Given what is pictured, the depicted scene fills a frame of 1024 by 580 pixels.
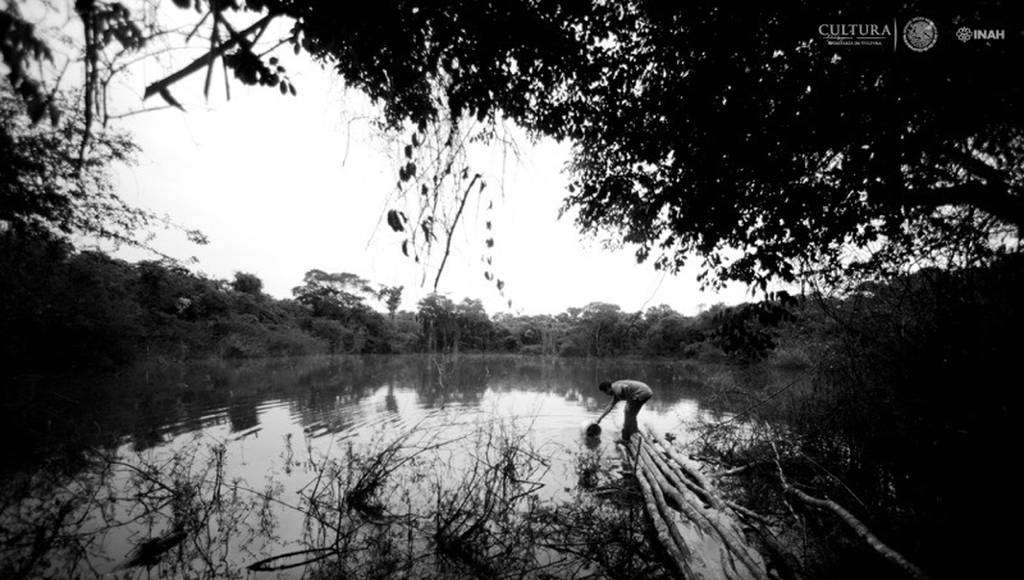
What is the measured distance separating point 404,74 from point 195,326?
96.1ft

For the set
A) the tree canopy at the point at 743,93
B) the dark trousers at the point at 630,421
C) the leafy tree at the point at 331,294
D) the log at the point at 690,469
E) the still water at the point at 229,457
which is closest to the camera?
the tree canopy at the point at 743,93

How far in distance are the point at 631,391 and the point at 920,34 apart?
6.71m

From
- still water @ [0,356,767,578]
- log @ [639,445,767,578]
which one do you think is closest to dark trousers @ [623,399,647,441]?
still water @ [0,356,767,578]

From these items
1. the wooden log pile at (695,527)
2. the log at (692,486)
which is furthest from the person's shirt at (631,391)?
the wooden log pile at (695,527)

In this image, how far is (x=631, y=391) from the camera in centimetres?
771

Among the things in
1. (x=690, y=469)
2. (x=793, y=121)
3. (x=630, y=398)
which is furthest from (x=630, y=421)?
(x=793, y=121)

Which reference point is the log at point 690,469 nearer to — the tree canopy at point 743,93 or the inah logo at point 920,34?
the tree canopy at point 743,93

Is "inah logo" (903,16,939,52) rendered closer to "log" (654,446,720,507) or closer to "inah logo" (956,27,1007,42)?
"inah logo" (956,27,1007,42)

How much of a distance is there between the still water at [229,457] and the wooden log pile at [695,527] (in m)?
1.32

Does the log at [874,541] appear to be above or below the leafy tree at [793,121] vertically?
below

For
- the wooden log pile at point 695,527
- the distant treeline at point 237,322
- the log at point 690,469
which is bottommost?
the log at point 690,469

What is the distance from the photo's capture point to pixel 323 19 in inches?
61.8

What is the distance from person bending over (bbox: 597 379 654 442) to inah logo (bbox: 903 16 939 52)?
6337 mm

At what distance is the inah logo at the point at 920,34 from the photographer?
7.35 feet
